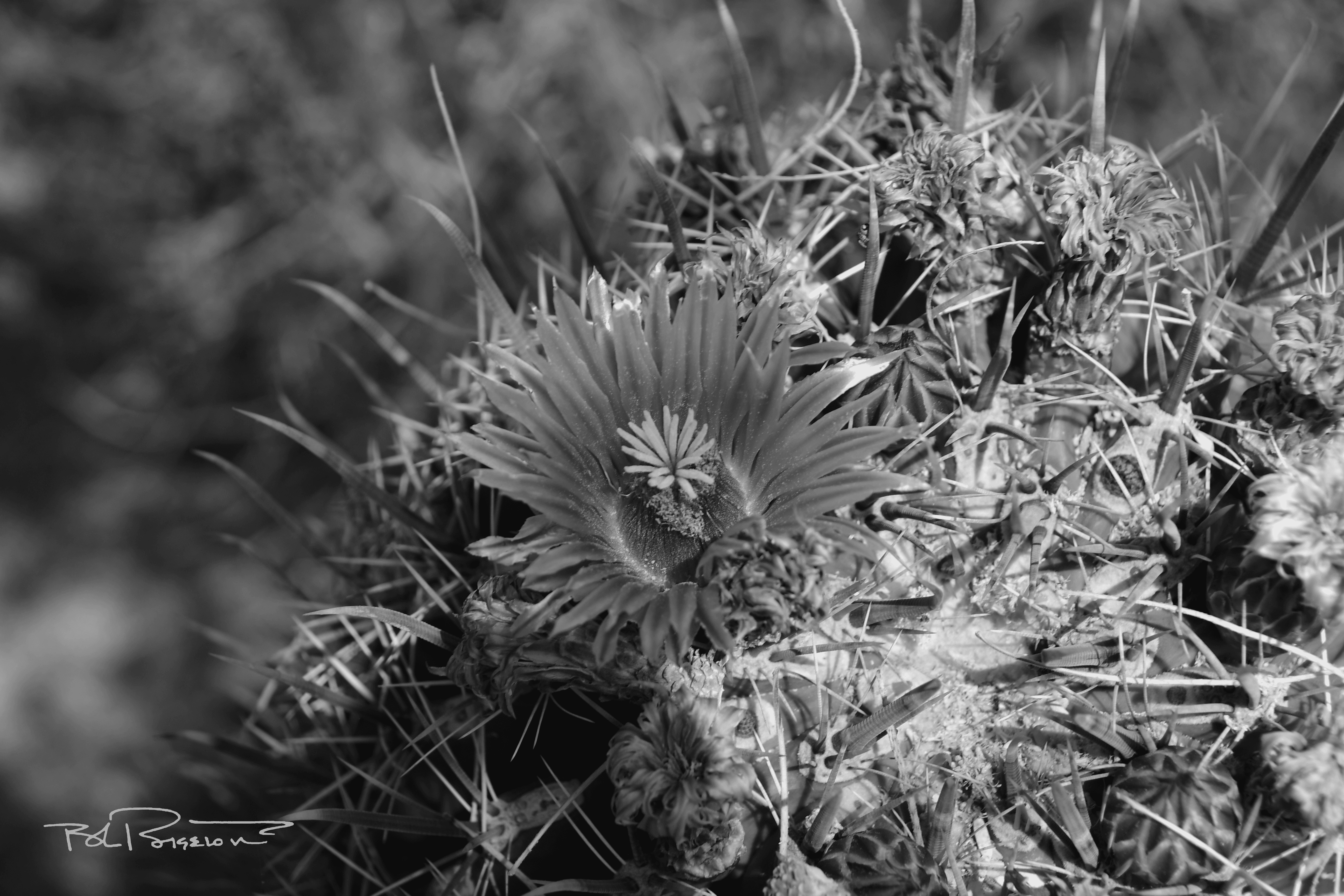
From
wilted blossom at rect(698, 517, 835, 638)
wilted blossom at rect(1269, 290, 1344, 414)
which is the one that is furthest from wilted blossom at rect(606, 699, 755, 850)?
wilted blossom at rect(1269, 290, 1344, 414)

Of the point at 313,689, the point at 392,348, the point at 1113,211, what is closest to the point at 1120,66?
the point at 1113,211

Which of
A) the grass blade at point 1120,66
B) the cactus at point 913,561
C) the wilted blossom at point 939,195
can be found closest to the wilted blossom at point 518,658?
the cactus at point 913,561

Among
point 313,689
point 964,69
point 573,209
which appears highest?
point 964,69

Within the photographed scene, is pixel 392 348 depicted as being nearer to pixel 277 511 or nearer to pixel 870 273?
pixel 277 511

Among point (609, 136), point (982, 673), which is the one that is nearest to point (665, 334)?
point (982, 673)

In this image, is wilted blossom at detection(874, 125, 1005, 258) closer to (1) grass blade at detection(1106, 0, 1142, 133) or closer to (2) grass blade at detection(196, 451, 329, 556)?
(1) grass blade at detection(1106, 0, 1142, 133)

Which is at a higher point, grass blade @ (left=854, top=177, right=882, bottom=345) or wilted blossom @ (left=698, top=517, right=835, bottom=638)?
grass blade @ (left=854, top=177, right=882, bottom=345)
